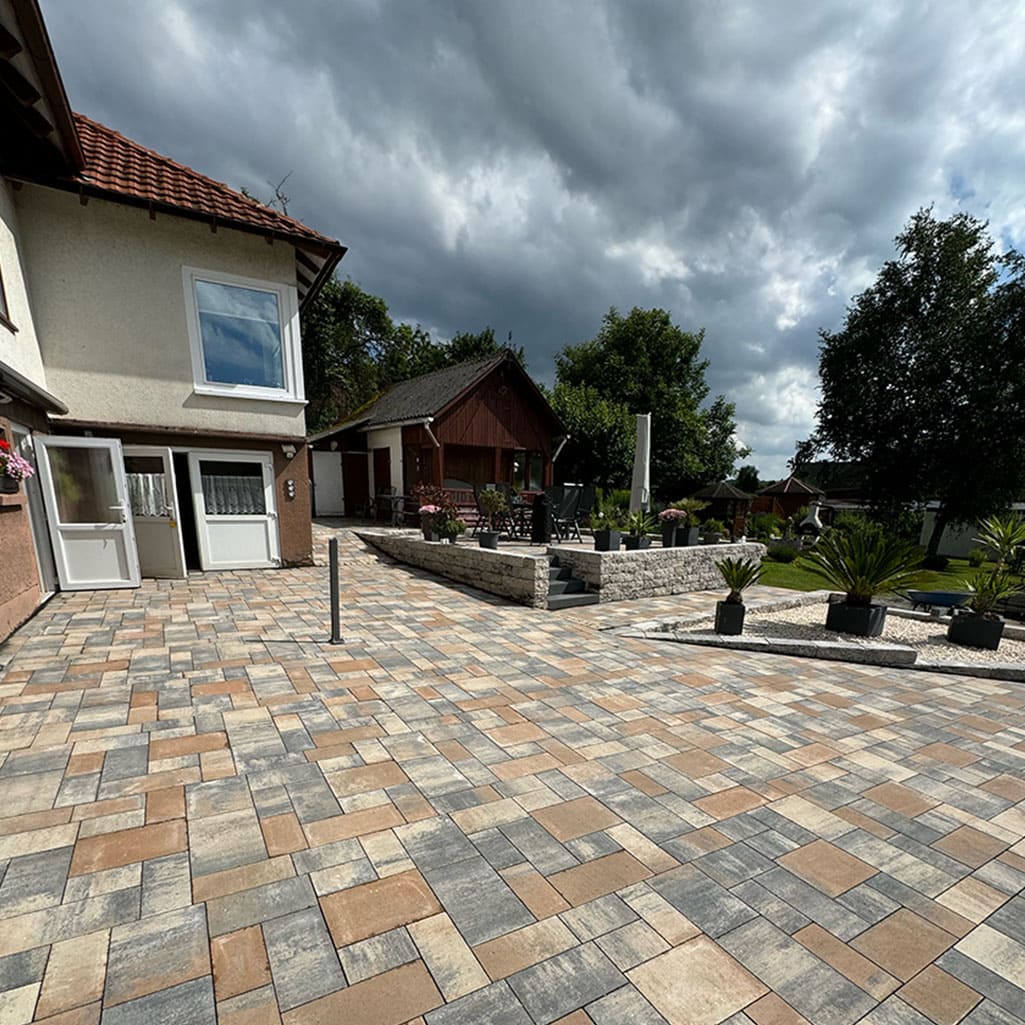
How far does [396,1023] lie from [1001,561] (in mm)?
8592

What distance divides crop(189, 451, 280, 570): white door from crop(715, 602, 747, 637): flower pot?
7.33 metres

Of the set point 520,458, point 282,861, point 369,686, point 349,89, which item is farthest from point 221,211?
point 520,458

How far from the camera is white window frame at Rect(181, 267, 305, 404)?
23.6 ft

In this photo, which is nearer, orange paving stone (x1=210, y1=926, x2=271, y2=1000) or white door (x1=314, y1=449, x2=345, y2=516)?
orange paving stone (x1=210, y1=926, x2=271, y2=1000)

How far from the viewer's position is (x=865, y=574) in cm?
610

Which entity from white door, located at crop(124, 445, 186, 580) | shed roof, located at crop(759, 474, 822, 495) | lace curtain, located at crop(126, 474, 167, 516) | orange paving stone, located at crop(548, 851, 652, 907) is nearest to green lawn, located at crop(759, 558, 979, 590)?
orange paving stone, located at crop(548, 851, 652, 907)

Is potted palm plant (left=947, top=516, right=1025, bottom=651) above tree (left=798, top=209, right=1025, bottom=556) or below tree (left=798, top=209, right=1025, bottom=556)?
below

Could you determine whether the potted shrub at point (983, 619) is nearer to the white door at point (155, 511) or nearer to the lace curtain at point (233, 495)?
the lace curtain at point (233, 495)

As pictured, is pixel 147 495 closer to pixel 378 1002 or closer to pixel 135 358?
pixel 135 358

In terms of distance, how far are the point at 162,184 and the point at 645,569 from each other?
9663 millimetres

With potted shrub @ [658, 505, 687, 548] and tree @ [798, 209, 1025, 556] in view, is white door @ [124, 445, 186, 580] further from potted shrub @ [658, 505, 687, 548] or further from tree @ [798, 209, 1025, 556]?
tree @ [798, 209, 1025, 556]

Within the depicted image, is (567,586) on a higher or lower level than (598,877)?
lower

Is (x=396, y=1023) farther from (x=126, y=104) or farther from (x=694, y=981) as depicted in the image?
(x=126, y=104)

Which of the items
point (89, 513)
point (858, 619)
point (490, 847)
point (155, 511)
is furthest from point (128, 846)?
point (858, 619)
